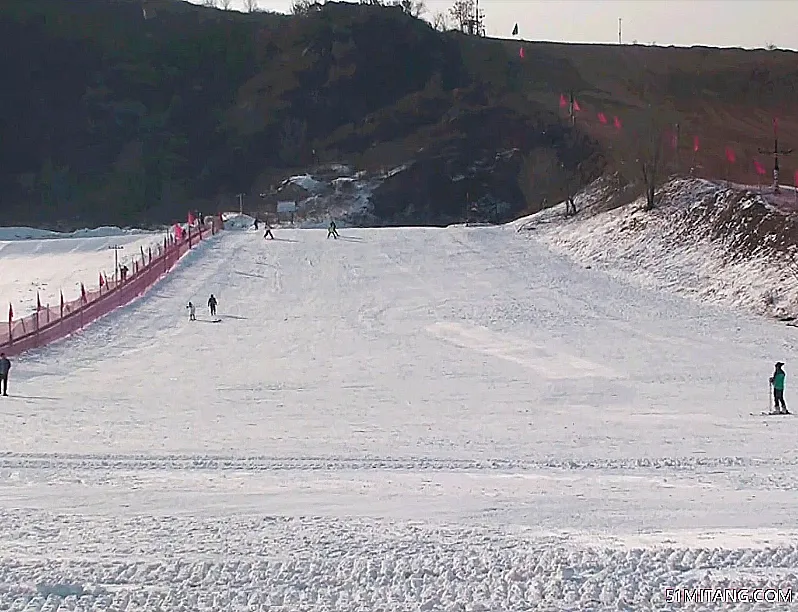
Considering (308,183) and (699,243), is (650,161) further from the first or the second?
(308,183)

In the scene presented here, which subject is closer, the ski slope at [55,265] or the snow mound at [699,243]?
the snow mound at [699,243]

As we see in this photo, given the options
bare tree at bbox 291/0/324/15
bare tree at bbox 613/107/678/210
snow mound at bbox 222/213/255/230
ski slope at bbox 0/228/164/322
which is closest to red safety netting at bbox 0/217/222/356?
ski slope at bbox 0/228/164/322

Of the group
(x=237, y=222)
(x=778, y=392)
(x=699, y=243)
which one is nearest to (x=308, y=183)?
(x=237, y=222)

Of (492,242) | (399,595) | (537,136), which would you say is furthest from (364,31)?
(399,595)

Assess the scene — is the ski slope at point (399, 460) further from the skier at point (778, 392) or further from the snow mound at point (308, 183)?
the snow mound at point (308, 183)

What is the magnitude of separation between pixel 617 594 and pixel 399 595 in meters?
1.48

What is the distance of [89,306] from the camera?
3497 cm

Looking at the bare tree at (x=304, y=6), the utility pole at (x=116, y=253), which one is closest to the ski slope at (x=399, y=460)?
the utility pole at (x=116, y=253)

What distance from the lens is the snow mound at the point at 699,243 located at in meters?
39.5

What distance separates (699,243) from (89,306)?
86.6 ft

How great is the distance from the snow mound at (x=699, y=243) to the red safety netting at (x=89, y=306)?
19370 millimetres

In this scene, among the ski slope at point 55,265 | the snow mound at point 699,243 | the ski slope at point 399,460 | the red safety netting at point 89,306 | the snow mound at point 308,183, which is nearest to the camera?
the ski slope at point 399,460

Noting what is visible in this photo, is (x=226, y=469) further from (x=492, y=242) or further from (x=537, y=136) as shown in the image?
(x=537, y=136)

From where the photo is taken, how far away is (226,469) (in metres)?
13.7
